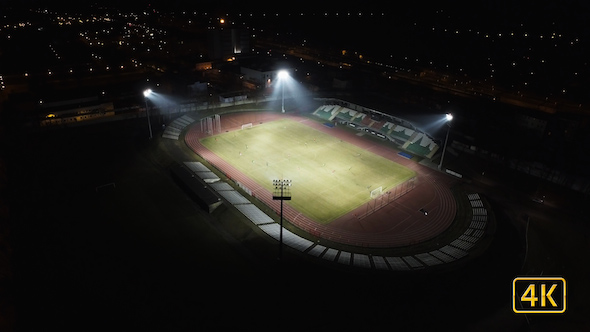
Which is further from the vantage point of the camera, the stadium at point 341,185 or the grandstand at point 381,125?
the grandstand at point 381,125

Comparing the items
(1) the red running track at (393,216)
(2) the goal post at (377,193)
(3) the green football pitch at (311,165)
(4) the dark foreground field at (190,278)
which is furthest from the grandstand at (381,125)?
(4) the dark foreground field at (190,278)

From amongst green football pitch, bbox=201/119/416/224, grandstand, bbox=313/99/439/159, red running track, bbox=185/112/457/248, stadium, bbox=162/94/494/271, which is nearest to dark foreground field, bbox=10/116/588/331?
stadium, bbox=162/94/494/271

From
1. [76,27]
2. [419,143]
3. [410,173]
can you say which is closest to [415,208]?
[410,173]

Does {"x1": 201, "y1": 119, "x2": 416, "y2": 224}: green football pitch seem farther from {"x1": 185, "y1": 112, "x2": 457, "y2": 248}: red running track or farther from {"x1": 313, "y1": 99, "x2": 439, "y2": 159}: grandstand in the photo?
{"x1": 313, "y1": 99, "x2": 439, "y2": 159}: grandstand

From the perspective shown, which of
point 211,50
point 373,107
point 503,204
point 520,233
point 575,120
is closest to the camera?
point 520,233

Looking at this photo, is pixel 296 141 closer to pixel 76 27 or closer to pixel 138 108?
pixel 138 108

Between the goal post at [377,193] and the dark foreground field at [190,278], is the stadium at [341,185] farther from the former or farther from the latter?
the dark foreground field at [190,278]
